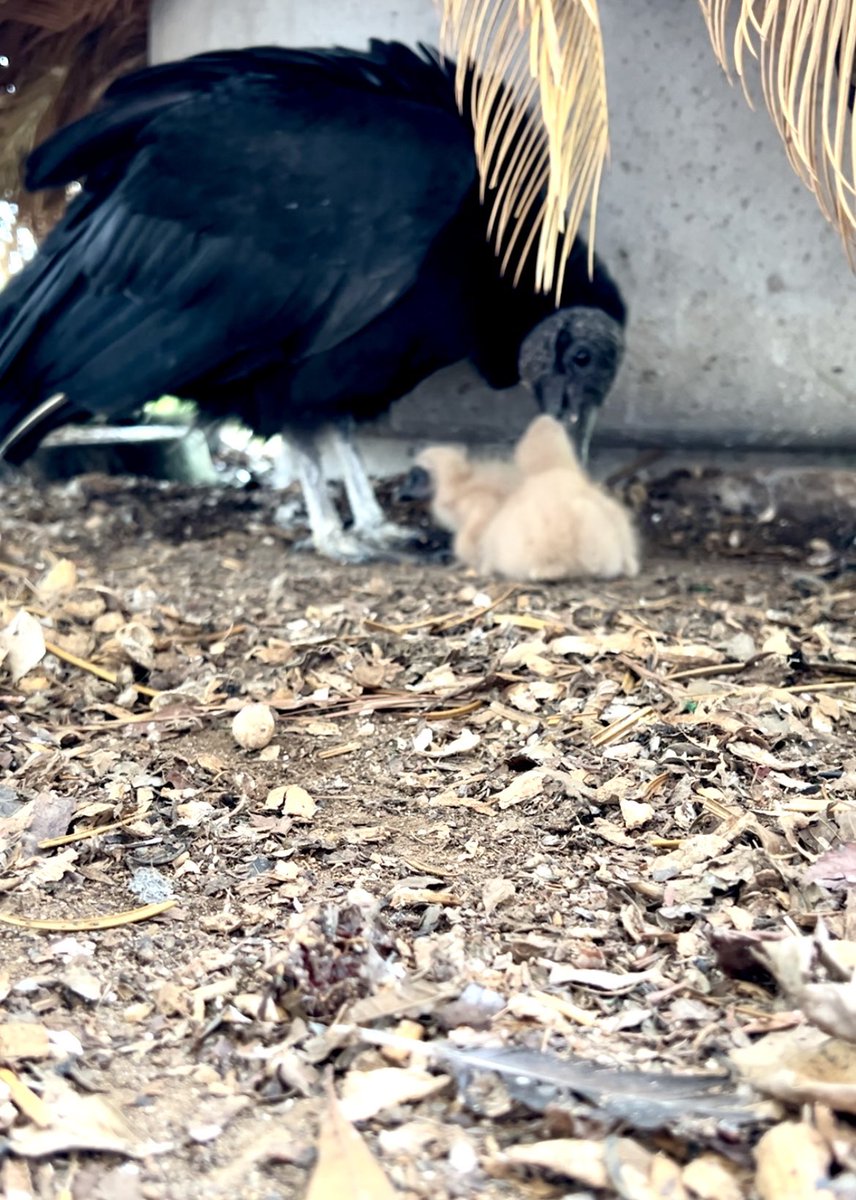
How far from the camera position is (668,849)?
1.62 m

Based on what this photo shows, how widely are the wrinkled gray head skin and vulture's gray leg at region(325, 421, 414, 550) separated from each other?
0.67m

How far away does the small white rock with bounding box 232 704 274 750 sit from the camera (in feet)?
6.70

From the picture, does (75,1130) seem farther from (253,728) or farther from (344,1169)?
(253,728)

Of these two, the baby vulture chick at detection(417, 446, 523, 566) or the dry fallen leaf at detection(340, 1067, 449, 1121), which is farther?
the baby vulture chick at detection(417, 446, 523, 566)

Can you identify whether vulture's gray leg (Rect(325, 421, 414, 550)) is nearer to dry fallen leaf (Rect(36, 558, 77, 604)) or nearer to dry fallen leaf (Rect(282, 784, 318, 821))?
dry fallen leaf (Rect(36, 558, 77, 604))

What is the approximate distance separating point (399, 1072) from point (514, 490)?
2505 millimetres

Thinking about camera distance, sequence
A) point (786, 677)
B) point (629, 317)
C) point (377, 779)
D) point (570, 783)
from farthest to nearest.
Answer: point (629, 317)
point (786, 677)
point (377, 779)
point (570, 783)

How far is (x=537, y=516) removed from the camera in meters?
3.08

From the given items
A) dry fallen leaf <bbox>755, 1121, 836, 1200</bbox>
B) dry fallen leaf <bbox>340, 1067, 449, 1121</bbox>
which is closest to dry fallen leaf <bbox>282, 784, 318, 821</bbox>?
dry fallen leaf <bbox>340, 1067, 449, 1121</bbox>

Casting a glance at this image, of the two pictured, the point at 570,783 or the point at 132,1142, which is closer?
the point at 132,1142

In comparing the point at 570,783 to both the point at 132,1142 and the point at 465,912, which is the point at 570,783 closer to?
the point at 465,912

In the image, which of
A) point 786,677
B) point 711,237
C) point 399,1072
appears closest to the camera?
point 399,1072

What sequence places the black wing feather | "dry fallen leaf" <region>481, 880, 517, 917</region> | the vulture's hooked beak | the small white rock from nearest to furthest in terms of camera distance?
"dry fallen leaf" <region>481, 880, 517, 917</region> → the small white rock → the black wing feather → the vulture's hooked beak

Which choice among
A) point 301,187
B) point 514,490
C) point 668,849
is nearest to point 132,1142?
point 668,849
